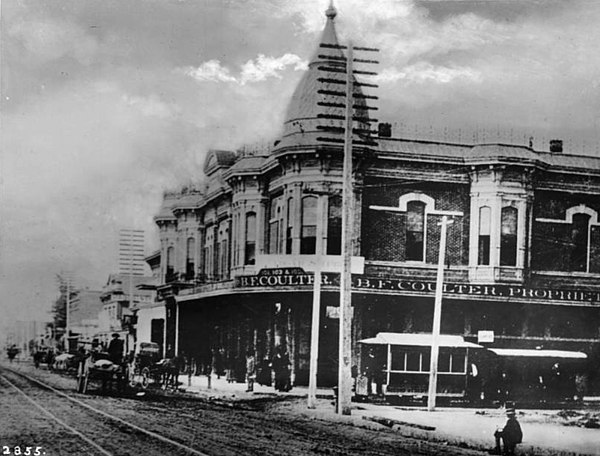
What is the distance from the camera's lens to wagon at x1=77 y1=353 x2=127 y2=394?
9.67 meters

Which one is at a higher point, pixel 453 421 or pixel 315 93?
pixel 315 93

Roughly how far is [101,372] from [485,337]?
363cm

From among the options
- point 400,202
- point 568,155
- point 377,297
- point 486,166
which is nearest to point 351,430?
point 377,297

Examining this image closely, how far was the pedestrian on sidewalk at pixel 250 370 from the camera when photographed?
9.52m

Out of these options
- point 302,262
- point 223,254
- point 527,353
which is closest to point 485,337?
point 527,353

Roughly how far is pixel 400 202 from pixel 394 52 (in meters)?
1.40

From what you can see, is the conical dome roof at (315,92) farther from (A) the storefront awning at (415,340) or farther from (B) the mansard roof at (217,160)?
(A) the storefront awning at (415,340)

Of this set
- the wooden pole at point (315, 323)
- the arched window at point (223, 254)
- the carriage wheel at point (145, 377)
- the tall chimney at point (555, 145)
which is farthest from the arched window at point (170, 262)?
the tall chimney at point (555, 145)

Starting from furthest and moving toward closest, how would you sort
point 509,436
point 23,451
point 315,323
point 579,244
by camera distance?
1. point 579,244
2. point 315,323
3. point 509,436
4. point 23,451

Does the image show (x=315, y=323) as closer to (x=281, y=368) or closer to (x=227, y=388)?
(x=281, y=368)

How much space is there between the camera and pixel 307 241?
30.9 ft

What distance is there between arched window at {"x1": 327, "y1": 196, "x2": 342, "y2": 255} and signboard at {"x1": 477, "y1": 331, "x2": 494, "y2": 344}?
1564 millimetres

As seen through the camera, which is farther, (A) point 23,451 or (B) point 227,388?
(B) point 227,388

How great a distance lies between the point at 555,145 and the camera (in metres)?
9.92
